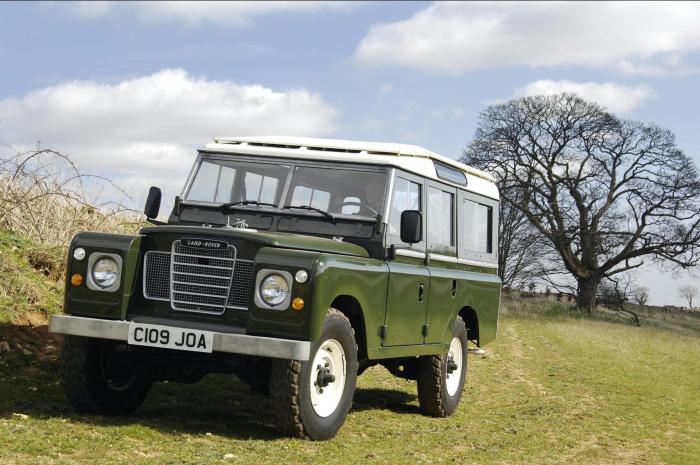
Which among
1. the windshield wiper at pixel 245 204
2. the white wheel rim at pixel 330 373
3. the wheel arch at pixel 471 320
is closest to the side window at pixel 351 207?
the windshield wiper at pixel 245 204

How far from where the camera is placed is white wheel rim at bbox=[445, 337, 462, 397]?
34.7 feet

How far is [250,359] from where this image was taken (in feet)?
24.8

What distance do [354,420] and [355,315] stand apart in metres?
1.66

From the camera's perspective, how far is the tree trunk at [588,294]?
1697 inches

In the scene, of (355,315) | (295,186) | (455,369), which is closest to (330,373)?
(355,315)

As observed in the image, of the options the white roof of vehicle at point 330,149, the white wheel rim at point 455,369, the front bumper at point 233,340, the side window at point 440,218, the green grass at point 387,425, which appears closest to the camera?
the green grass at point 387,425

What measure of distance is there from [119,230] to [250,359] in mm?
6814

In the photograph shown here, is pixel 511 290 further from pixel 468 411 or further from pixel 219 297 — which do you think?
pixel 219 297

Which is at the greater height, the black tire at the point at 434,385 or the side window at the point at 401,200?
the side window at the point at 401,200

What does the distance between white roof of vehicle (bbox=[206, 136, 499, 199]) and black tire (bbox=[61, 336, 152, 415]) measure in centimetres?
217

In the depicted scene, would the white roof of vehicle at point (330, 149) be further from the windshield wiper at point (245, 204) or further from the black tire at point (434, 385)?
the black tire at point (434, 385)

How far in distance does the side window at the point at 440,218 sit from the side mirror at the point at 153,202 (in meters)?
2.57

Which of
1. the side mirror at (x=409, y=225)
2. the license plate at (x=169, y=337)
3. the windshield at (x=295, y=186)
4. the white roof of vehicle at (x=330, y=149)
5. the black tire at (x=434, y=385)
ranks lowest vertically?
the black tire at (x=434, y=385)

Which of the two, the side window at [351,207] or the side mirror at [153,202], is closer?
the side window at [351,207]
